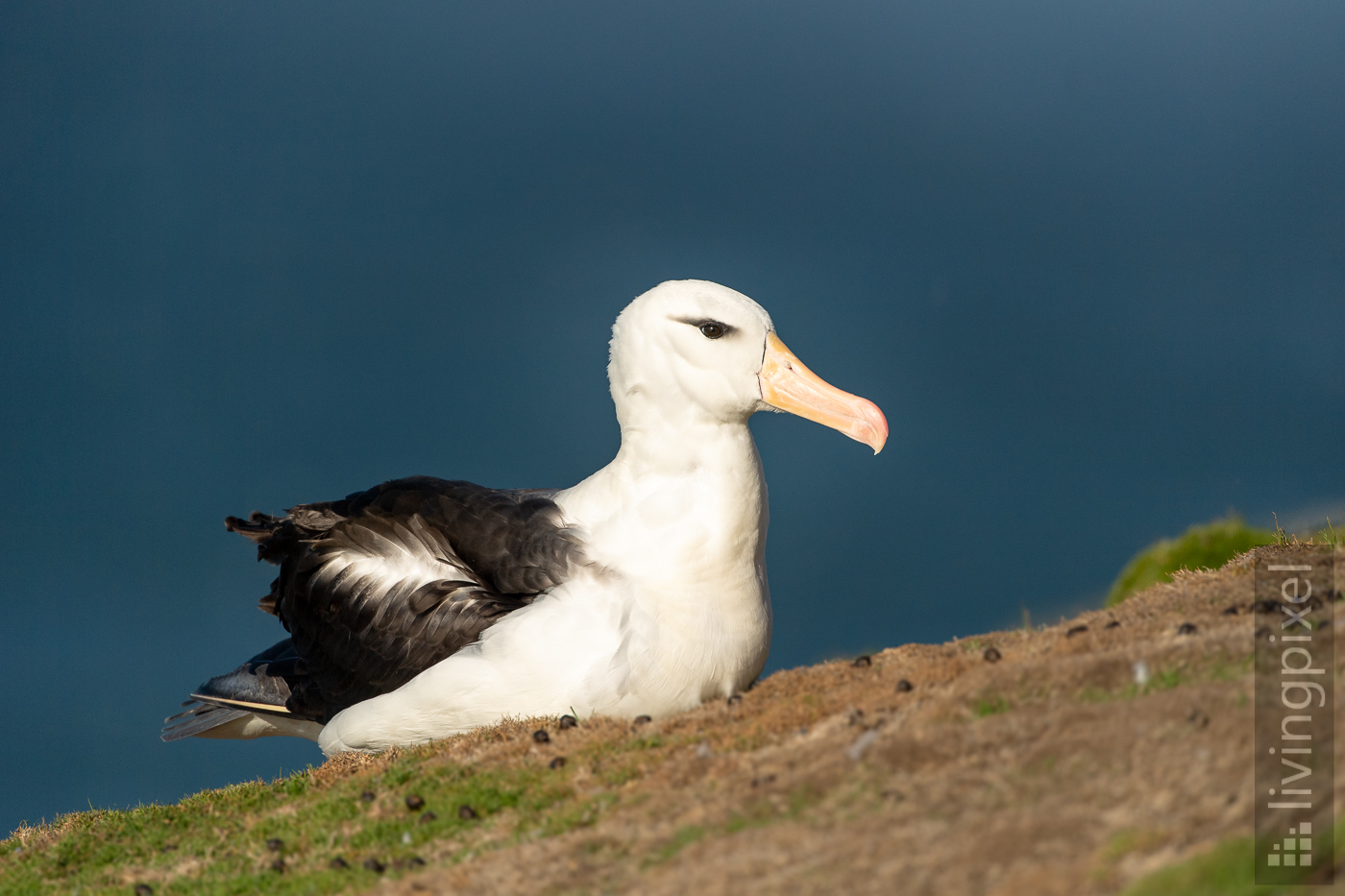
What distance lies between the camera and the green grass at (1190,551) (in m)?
16.5

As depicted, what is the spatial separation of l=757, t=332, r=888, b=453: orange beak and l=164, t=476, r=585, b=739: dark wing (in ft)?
5.38

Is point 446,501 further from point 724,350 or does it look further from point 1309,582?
point 1309,582

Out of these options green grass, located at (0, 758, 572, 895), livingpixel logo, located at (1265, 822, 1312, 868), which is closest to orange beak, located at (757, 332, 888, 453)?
green grass, located at (0, 758, 572, 895)

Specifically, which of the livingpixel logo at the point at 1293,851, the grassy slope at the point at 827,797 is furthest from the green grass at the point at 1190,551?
the livingpixel logo at the point at 1293,851

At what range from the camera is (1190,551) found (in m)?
17.2

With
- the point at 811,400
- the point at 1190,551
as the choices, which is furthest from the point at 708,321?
the point at 1190,551

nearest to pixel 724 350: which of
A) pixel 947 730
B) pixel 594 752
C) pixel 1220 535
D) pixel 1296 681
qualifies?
pixel 594 752

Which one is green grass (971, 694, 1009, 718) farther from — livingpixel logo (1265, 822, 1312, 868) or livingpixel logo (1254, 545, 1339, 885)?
livingpixel logo (1265, 822, 1312, 868)

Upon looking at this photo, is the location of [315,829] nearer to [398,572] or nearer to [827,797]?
[398,572]

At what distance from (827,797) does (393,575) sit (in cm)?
446

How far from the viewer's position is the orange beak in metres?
7.63

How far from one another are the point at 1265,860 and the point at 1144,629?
→ 2707 mm

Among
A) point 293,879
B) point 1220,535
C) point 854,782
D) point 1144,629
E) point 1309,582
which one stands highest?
point 1220,535

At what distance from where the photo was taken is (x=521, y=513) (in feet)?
26.7
